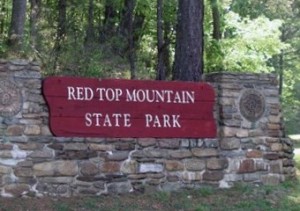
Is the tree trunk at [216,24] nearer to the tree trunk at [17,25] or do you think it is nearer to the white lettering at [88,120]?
the tree trunk at [17,25]

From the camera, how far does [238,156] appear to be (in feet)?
30.2

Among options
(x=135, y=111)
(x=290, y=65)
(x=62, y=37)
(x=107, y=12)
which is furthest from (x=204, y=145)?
(x=290, y=65)

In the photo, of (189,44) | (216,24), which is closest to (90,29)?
(216,24)

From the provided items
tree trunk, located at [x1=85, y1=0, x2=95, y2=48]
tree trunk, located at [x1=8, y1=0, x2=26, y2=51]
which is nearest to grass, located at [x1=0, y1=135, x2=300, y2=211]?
tree trunk, located at [x1=8, y1=0, x2=26, y2=51]

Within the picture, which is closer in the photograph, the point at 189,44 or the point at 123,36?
the point at 189,44

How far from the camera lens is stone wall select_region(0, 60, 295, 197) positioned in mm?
7887

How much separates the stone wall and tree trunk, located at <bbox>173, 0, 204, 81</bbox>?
0.92m

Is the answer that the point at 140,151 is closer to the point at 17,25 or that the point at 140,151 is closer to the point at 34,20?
the point at 17,25

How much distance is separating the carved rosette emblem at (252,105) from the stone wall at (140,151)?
0.02 meters

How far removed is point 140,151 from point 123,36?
7.81 metres

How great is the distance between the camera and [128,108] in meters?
8.57

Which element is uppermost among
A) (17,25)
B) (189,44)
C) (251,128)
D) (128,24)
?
(128,24)

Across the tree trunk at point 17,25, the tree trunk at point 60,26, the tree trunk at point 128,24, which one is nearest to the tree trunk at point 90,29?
the tree trunk at point 60,26

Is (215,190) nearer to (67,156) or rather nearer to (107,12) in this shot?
(67,156)
